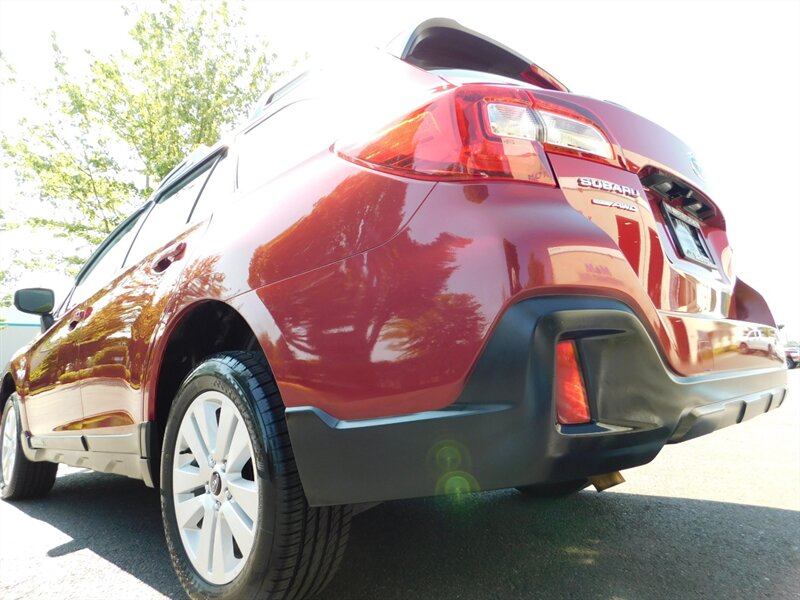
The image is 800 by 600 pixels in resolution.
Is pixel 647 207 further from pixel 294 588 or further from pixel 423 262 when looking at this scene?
pixel 294 588

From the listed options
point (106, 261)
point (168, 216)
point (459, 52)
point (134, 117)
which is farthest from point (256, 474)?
point (134, 117)

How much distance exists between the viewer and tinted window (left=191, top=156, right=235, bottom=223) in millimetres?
2174

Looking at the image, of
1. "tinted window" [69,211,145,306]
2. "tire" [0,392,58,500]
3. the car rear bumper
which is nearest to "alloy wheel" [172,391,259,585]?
the car rear bumper

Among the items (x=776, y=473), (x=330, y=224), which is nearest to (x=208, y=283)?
(x=330, y=224)

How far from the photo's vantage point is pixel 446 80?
4.99 ft

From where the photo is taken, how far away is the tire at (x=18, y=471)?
3811 mm

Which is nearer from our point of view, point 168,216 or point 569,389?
point 569,389

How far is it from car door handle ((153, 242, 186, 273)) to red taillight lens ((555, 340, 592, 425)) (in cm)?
148

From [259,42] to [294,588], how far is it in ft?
54.5

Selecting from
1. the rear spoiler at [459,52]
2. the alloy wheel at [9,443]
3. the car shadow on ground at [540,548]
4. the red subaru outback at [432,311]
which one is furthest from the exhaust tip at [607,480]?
the alloy wheel at [9,443]

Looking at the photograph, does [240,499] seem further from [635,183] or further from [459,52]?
[459,52]

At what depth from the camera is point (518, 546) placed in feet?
7.43

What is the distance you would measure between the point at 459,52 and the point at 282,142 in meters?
0.67

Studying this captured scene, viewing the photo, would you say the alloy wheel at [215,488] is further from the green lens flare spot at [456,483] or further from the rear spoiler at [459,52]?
the rear spoiler at [459,52]
